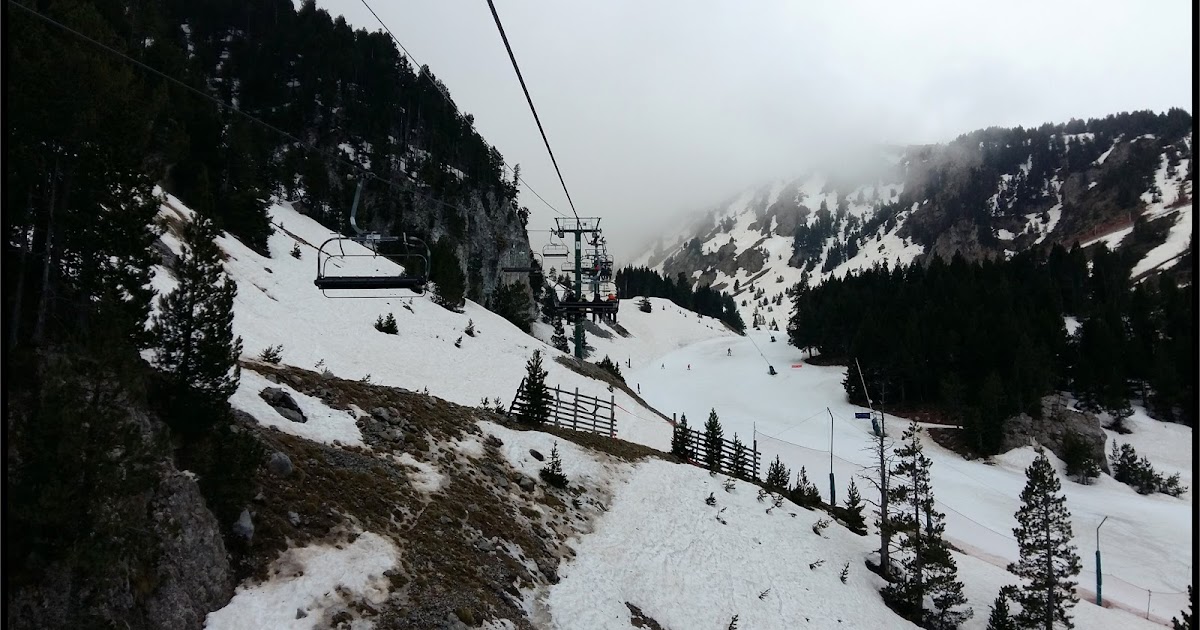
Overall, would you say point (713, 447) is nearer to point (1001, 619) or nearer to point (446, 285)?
point (1001, 619)

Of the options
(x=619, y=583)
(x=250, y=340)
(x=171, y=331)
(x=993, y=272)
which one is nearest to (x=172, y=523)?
(x=171, y=331)

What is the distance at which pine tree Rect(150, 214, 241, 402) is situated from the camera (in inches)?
408

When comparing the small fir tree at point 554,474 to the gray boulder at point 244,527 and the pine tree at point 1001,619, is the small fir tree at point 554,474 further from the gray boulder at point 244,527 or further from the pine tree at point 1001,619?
the pine tree at point 1001,619

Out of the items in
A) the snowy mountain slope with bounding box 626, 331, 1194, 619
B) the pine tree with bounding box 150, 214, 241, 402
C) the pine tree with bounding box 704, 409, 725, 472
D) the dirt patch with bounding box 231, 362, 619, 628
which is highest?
the pine tree with bounding box 150, 214, 241, 402

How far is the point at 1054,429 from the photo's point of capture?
4925 cm

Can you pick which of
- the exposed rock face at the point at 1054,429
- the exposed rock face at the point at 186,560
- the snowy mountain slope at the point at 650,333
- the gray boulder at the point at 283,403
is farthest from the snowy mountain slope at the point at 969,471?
the gray boulder at the point at 283,403

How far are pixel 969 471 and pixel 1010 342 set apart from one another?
2499cm

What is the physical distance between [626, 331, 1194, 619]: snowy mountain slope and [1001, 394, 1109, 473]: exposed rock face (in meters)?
2.46

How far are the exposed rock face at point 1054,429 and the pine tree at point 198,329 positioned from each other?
57.8 meters

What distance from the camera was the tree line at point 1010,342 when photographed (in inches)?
2140

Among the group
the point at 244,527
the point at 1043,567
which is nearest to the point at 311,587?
the point at 244,527

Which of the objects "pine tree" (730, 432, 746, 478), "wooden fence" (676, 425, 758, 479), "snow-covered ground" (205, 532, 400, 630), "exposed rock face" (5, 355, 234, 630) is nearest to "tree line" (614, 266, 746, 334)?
"pine tree" (730, 432, 746, 478)

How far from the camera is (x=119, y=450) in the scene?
314 inches

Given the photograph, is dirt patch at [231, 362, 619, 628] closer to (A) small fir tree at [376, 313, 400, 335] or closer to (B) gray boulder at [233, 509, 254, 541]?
(B) gray boulder at [233, 509, 254, 541]
